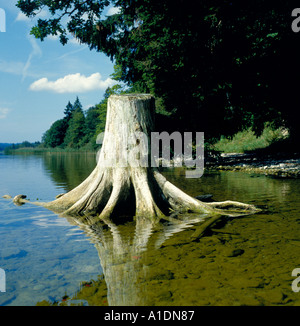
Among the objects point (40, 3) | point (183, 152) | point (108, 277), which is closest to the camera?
point (108, 277)

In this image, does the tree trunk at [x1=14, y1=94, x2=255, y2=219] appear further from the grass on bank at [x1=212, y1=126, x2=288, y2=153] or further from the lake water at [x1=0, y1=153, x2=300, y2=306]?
the grass on bank at [x1=212, y1=126, x2=288, y2=153]

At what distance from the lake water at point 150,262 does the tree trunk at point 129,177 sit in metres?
0.57

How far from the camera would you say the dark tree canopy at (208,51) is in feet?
42.8

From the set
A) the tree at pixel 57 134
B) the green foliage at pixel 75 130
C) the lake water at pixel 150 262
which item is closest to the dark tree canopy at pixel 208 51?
the lake water at pixel 150 262

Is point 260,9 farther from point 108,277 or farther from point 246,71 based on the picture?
point 108,277

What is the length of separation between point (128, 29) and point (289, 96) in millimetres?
11892

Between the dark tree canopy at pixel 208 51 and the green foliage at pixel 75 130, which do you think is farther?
the green foliage at pixel 75 130

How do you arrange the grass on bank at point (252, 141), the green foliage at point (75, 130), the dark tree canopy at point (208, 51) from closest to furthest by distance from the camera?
the dark tree canopy at point (208, 51) < the grass on bank at point (252, 141) < the green foliage at point (75, 130)

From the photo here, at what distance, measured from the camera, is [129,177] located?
6.75 meters

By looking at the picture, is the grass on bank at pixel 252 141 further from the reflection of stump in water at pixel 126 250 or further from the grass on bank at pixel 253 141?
the reflection of stump in water at pixel 126 250

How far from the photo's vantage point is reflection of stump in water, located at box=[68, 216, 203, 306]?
3066 millimetres

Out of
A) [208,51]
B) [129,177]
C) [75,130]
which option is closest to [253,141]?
[208,51]
